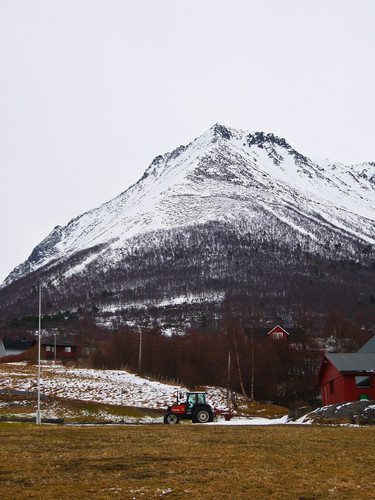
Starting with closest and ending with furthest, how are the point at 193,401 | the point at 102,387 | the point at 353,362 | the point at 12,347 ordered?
the point at 193,401, the point at 353,362, the point at 102,387, the point at 12,347

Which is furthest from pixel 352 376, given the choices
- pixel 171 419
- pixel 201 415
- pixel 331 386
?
pixel 171 419

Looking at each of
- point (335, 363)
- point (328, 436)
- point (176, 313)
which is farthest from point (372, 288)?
point (328, 436)

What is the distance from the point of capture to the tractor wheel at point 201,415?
36812 millimetres

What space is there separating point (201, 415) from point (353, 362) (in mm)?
15374

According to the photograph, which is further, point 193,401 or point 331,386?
point 331,386

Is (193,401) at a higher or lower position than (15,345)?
lower

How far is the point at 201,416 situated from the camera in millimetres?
36969

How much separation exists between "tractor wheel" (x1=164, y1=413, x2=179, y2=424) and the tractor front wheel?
3.64ft

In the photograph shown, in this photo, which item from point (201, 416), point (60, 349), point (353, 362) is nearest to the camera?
point (201, 416)

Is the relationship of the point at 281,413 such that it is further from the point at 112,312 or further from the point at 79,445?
the point at 112,312

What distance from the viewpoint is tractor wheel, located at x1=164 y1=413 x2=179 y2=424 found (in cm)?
3719

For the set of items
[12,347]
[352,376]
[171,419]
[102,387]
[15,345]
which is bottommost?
[171,419]

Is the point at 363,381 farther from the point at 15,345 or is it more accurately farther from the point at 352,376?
the point at 15,345

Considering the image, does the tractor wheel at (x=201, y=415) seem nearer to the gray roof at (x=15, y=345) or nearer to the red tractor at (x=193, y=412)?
the red tractor at (x=193, y=412)
